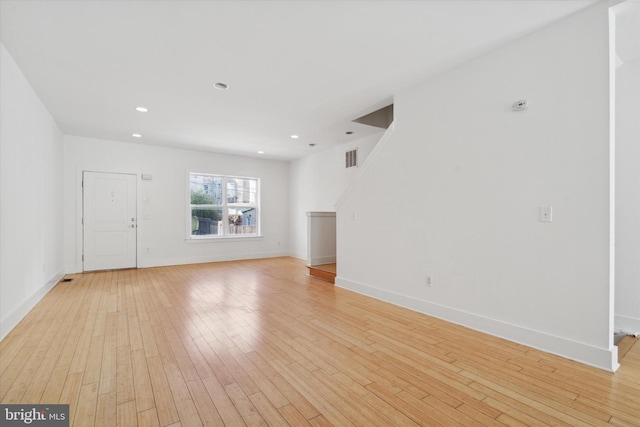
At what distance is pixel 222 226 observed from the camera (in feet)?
24.5

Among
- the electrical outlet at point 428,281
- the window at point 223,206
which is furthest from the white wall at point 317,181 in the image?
the electrical outlet at point 428,281

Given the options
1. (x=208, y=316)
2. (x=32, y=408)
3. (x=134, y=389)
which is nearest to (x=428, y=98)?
(x=208, y=316)

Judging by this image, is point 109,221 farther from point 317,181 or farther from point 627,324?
point 627,324

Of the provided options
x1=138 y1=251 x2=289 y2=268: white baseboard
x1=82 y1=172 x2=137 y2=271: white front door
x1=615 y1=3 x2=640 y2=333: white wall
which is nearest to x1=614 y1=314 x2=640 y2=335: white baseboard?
x1=615 y1=3 x2=640 y2=333: white wall

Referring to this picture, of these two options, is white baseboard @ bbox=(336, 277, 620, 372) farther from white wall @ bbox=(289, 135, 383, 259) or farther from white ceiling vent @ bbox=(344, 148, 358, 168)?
white ceiling vent @ bbox=(344, 148, 358, 168)

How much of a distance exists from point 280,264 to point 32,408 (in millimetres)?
5210

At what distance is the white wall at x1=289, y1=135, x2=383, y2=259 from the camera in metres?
6.30

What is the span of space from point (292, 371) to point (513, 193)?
248cm

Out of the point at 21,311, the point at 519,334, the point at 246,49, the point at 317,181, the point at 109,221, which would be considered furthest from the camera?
the point at 317,181

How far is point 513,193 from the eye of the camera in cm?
264

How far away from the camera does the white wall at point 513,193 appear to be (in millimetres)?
2219

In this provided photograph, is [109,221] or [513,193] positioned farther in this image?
[109,221]

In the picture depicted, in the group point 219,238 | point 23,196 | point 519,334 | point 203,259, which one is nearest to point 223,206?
point 219,238

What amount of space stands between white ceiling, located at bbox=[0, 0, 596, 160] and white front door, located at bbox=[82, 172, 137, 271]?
1865mm
